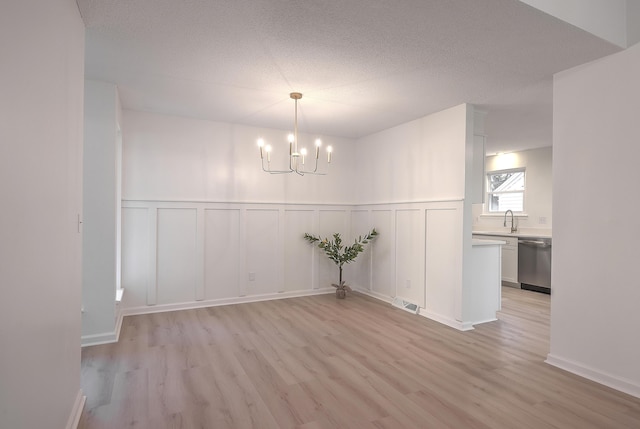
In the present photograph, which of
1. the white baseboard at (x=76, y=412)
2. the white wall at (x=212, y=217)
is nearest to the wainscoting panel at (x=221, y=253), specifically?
the white wall at (x=212, y=217)

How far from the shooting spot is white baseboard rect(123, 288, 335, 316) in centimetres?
413

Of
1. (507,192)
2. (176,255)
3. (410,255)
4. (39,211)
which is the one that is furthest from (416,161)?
(39,211)

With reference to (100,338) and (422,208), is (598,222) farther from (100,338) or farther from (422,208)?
(100,338)

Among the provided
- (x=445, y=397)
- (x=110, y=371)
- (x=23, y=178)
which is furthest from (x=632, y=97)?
(x=110, y=371)

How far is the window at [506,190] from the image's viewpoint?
257 inches

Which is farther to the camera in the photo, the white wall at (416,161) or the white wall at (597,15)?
the white wall at (416,161)

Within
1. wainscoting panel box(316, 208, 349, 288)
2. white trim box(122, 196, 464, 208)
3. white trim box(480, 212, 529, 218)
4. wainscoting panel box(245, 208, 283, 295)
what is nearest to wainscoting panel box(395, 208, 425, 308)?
white trim box(122, 196, 464, 208)

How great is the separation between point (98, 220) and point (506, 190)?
682 cm

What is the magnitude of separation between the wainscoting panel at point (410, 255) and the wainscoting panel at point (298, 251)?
134 centimetres

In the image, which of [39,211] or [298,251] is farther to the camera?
[298,251]

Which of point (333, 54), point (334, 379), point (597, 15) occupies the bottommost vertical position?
point (334, 379)

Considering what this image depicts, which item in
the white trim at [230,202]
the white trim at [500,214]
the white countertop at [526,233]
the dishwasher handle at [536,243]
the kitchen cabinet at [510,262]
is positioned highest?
the white trim at [230,202]

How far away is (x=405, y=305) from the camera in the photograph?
14.5ft

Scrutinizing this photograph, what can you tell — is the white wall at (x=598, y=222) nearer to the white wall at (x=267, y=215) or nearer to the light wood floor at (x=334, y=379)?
the light wood floor at (x=334, y=379)
